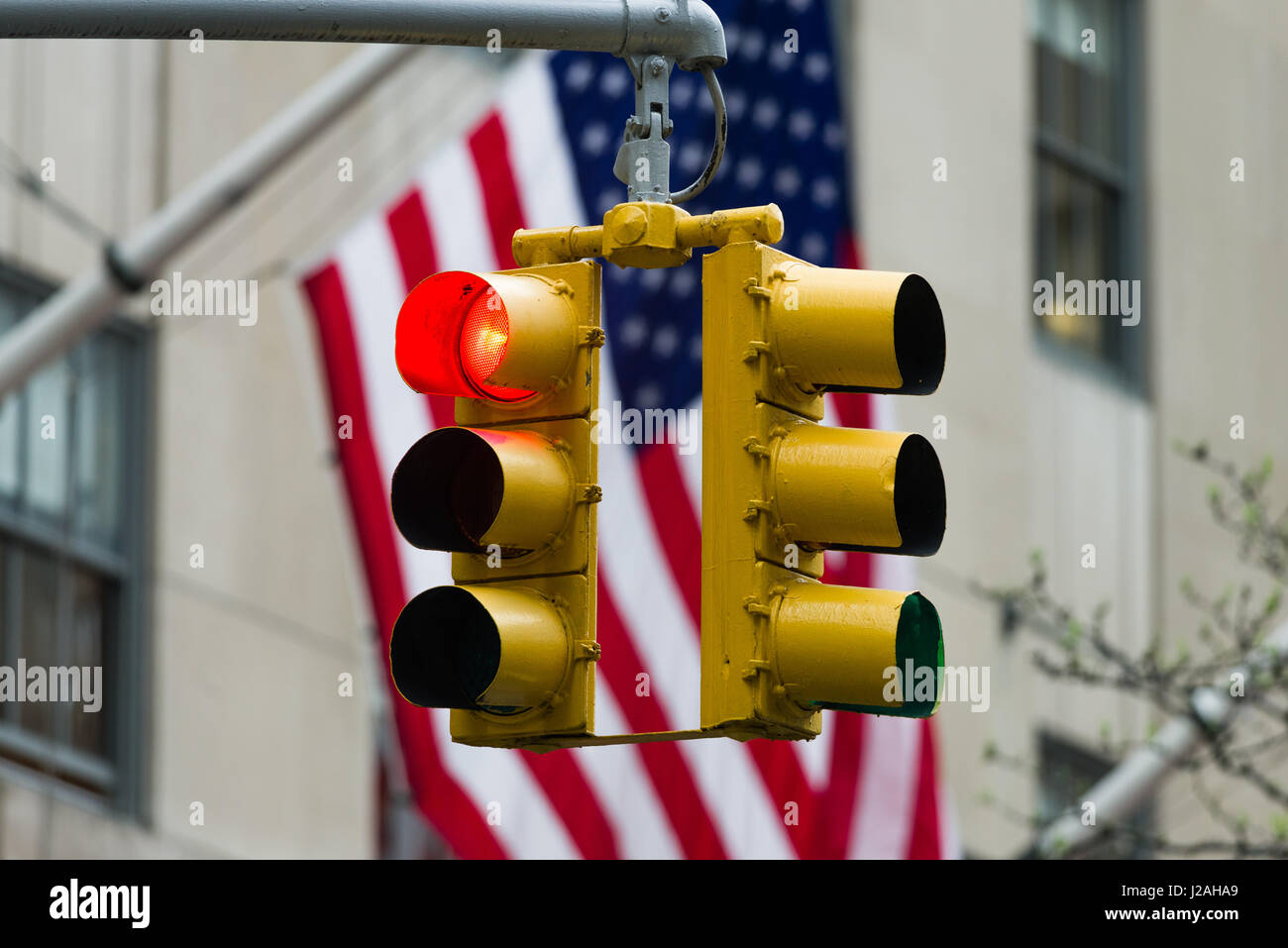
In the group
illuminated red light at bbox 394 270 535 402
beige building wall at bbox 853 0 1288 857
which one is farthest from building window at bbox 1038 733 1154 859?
illuminated red light at bbox 394 270 535 402

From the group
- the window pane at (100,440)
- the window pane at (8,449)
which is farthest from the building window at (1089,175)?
the window pane at (8,449)

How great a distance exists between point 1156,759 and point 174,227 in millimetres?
5897

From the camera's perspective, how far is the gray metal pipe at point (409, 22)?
574 cm

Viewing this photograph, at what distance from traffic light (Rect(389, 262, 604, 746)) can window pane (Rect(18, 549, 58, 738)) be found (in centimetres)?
748

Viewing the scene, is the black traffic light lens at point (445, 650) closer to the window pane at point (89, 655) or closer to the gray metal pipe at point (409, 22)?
the gray metal pipe at point (409, 22)

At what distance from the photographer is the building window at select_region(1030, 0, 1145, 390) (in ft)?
70.0

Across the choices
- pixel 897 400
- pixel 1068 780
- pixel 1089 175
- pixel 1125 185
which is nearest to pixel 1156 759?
pixel 897 400

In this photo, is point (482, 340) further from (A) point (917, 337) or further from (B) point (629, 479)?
(B) point (629, 479)

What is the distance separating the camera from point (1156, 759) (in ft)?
45.8

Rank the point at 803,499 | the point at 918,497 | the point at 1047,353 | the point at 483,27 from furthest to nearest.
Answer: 1. the point at 1047,353
2. the point at 483,27
3. the point at 918,497
4. the point at 803,499

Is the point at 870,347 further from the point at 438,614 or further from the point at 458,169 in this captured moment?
the point at 458,169

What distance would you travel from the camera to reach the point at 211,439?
47.2 ft

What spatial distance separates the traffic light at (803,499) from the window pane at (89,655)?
324 inches
